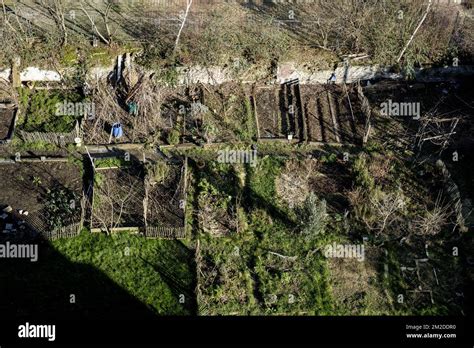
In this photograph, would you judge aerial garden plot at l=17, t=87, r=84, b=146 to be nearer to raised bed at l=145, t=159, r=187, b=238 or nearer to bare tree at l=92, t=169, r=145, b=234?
bare tree at l=92, t=169, r=145, b=234

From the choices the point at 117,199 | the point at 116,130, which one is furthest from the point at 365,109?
the point at 117,199

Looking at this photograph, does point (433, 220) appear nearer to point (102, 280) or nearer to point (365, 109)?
point (365, 109)

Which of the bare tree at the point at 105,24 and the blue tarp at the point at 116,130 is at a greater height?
the bare tree at the point at 105,24

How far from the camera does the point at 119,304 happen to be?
1698cm

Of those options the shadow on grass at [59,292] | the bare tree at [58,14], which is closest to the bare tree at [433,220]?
the shadow on grass at [59,292]

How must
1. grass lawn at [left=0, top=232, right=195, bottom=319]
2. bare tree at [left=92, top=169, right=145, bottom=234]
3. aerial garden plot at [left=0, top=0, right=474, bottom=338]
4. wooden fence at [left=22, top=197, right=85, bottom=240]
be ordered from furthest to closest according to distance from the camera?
1. bare tree at [left=92, top=169, right=145, bottom=234]
2. wooden fence at [left=22, top=197, right=85, bottom=240]
3. aerial garden plot at [left=0, top=0, right=474, bottom=338]
4. grass lawn at [left=0, top=232, right=195, bottom=319]

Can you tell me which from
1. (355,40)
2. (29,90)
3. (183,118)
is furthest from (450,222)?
(29,90)

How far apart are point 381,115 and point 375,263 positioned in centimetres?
631

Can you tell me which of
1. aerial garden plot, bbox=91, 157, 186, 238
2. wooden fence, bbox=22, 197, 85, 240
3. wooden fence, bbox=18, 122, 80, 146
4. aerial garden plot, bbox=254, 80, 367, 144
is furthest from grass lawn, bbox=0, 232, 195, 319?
aerial garden plot, bbox=254, 80, 367, 144

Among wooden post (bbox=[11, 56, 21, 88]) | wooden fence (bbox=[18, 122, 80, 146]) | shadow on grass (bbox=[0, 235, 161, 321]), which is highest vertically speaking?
wooden post (bbox=[11, 56, 21, 88])

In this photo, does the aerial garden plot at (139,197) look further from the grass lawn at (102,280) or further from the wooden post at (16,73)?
the wooden post at (16,73)

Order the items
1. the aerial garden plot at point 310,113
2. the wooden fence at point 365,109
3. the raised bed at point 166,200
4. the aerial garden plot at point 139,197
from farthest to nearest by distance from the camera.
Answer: the aerial garden plot at point 310,113 < the wooden fence at point 365,109 < the aerial garden plot at point 139,197 < the raised bed at point 166,200

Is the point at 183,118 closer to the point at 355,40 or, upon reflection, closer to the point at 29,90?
the point at 29,90

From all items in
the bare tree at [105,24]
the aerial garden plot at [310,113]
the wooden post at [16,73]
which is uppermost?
the bare tree at [105,24]
